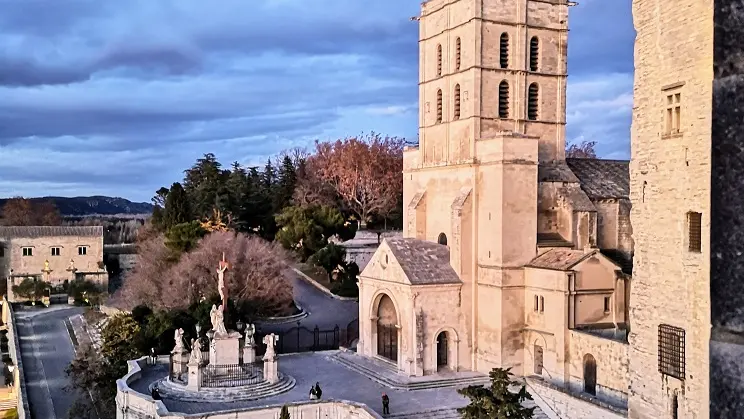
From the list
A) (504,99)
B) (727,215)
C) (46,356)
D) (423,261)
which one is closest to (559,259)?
(423,261)

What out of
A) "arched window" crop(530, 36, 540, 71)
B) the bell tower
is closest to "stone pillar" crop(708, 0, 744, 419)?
the bell tower

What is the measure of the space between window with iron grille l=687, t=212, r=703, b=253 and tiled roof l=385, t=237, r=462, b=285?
13.9 meters

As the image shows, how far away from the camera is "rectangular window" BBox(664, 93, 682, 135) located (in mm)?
13234

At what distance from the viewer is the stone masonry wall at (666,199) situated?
12.4 meters

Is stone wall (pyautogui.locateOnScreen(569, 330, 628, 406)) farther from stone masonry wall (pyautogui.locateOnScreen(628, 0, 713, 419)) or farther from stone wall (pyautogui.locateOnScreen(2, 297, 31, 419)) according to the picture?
stone wall (pyautogui.locateOnScreen(2, 297, 31, 419))

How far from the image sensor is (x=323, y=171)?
2495 inches

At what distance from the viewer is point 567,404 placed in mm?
22609

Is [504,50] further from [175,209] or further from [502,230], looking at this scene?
[175,209]

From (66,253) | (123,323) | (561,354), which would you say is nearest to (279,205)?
(66,253)

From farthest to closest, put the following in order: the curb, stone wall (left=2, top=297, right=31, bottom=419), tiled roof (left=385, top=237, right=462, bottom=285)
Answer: the curb → stone wall (left=2, top=297, right=31, bottom=419) → tiled roof (left=385, top=237, right=462, bottom=285)

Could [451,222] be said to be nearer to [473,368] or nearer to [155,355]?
[473,368]

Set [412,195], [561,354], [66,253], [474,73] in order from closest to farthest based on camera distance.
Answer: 1. [561,354]
2. [474,73]
3. [412,195]
4. [66,253]

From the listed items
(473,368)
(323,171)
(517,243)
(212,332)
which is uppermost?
(323,171)

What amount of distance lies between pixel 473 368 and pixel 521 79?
1181cm
